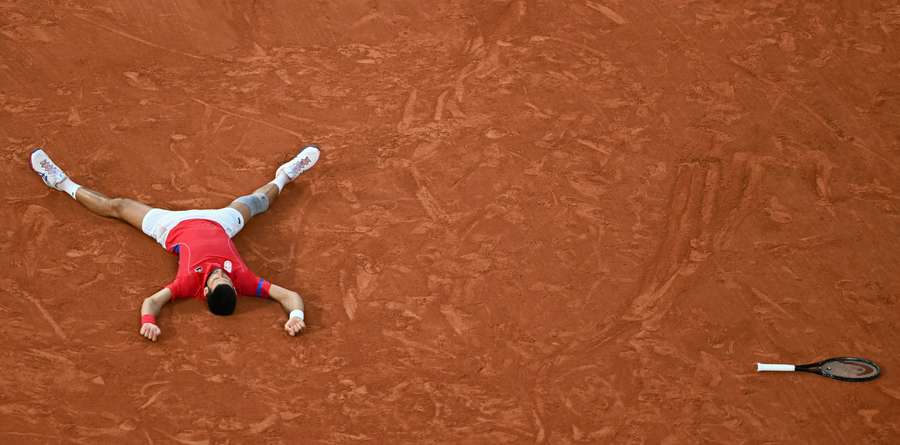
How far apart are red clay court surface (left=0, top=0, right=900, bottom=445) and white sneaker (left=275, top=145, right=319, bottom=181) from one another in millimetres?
196

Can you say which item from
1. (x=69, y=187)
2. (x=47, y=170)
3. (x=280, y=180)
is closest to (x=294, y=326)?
(x=280, y=180)

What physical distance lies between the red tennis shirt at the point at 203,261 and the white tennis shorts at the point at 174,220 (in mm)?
86

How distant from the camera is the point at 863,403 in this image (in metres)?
9.39

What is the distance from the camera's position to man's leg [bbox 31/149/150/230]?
10.3m

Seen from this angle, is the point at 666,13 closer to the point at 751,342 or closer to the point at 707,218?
the point at 707,218

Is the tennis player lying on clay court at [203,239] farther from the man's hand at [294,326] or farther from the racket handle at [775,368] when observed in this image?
the racket handle at [775,368]

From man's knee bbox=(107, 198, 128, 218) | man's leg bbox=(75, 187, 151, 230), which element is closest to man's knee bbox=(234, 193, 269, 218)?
man's leg bbox=(75, 187, 151, 230)

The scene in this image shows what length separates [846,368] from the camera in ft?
31.7

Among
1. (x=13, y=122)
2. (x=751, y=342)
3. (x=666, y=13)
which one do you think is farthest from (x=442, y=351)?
(x=666, y=13)

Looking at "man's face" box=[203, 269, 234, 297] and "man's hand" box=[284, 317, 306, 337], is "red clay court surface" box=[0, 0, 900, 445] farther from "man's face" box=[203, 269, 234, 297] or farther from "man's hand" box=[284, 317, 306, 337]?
"man's face" box=[203, 269, 234, 297]

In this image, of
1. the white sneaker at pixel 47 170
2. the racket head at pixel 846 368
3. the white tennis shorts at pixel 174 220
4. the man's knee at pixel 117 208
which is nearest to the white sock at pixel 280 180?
the white tennis shorts at pixel 174 220

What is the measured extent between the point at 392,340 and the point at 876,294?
4.16m

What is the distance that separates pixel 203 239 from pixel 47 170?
1716mm

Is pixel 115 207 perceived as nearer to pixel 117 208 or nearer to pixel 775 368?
pixel 117 208
